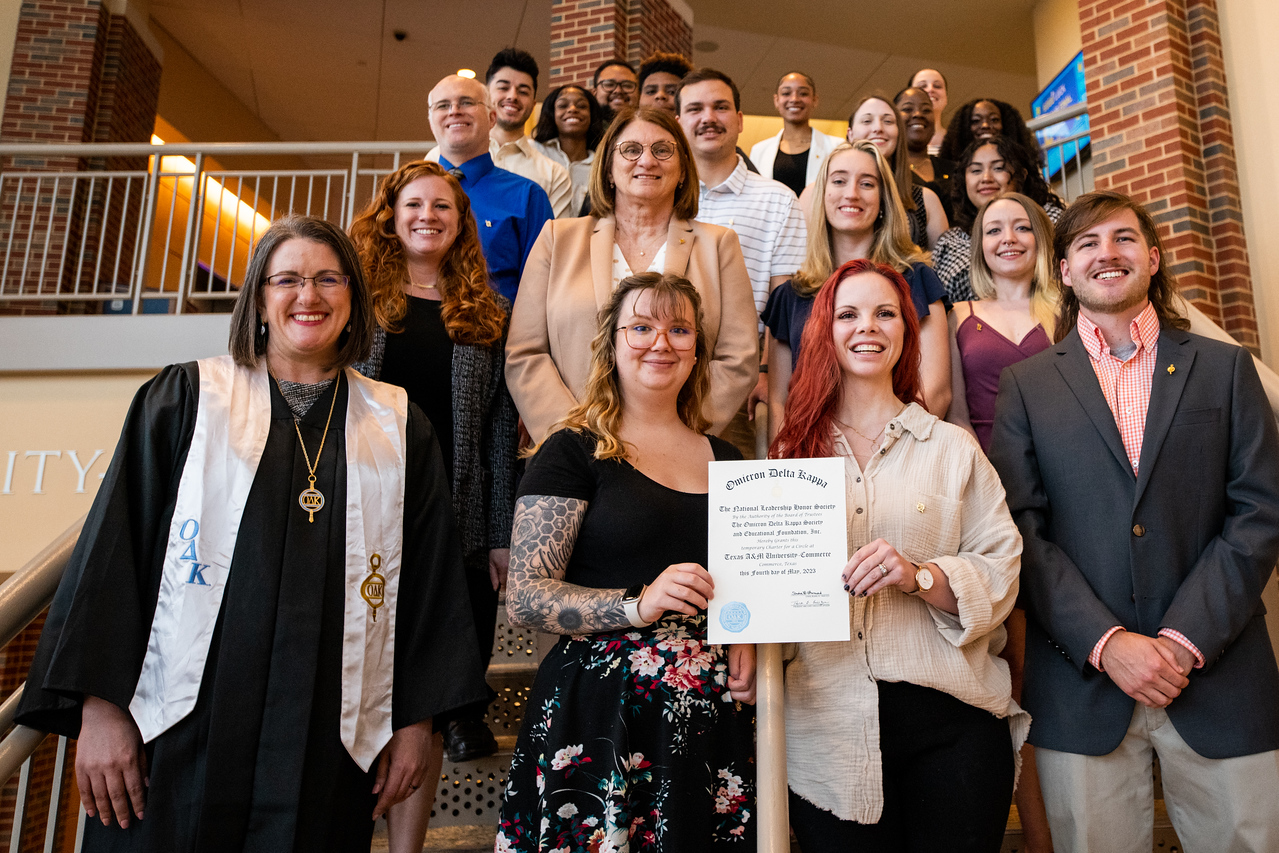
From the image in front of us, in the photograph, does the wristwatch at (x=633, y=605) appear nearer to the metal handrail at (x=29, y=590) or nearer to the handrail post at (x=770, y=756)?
the handrail post at (x=770, y=756)

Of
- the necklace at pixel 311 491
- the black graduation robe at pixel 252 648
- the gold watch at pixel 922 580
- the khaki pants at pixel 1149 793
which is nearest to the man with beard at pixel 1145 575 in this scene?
the khaki pants at pixel 1149 793

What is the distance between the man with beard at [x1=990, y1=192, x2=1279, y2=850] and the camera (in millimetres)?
2057

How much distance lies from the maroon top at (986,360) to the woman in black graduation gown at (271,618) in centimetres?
169

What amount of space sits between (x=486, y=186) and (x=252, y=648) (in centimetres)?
233

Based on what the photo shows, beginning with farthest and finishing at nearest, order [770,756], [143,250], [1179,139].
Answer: [143,250] → [1179,139] → [770,756]

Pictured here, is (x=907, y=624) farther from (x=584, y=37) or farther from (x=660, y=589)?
(x=584, y=37)

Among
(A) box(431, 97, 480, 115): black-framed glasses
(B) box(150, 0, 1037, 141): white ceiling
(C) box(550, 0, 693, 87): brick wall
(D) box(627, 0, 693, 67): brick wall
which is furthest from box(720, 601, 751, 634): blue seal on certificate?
(B) box(150, 0, 1037, 141): white ceiling

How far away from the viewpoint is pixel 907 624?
1.97 meters

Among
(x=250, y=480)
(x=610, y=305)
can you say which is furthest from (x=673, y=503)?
(x=250, y=480)

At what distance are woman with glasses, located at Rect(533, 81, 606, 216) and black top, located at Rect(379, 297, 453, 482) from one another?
8.89ft

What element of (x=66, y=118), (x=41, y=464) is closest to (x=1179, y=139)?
(x=41, y=464)

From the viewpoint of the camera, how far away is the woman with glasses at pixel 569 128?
17.2 ft

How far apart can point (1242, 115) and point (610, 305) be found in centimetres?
547

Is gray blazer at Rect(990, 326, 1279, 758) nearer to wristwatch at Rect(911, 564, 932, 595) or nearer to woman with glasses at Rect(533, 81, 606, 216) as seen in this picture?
wristwatch at Rect(911, 564, 932, 595)
